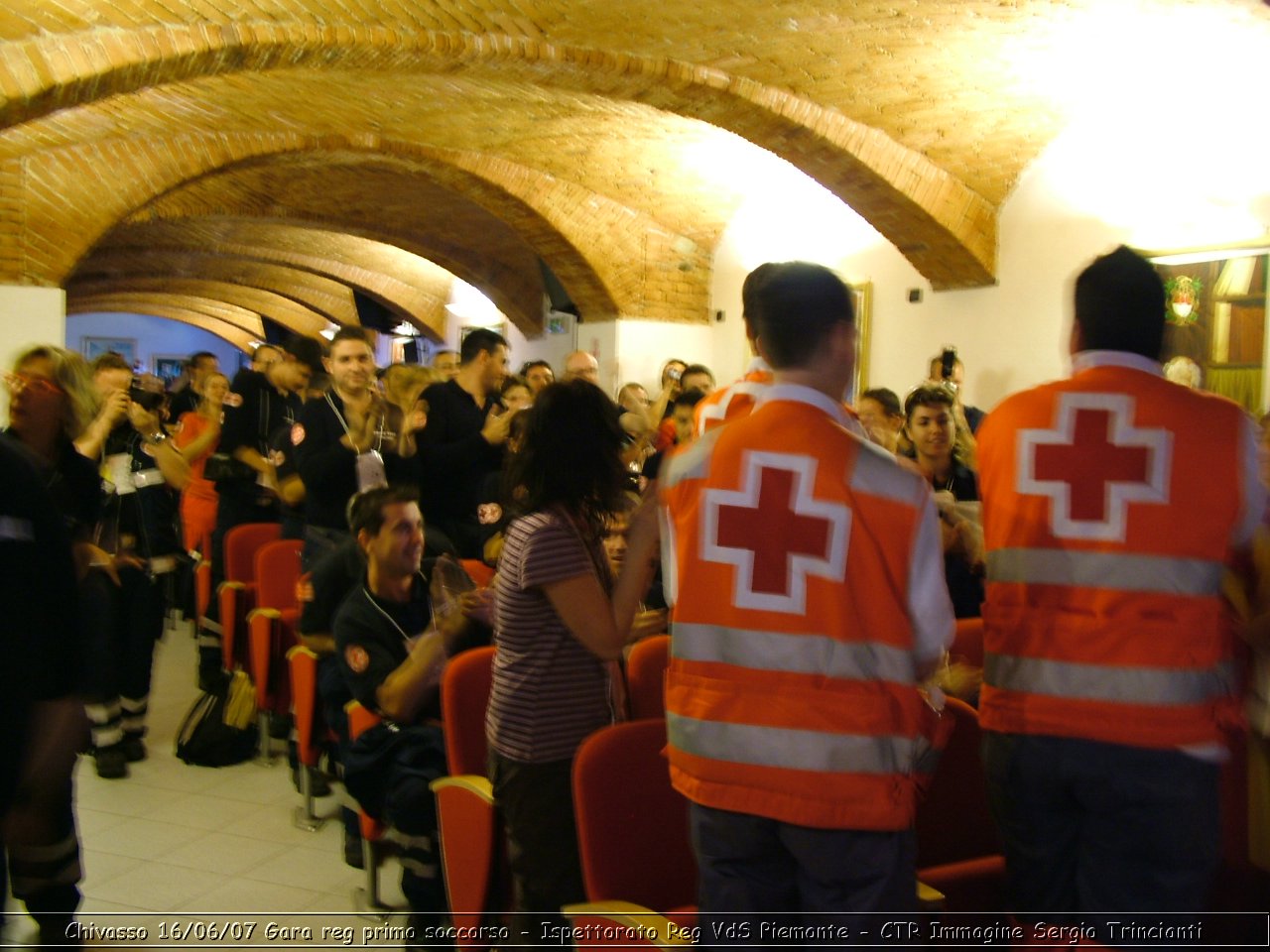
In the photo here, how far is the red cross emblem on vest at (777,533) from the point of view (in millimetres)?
1602

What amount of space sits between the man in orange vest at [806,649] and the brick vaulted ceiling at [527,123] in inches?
189

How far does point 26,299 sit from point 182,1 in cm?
413

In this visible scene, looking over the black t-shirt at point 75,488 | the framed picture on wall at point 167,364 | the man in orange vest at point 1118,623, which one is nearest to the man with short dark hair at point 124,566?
the black t-shirt at point 75,488

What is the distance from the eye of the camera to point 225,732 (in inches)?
190

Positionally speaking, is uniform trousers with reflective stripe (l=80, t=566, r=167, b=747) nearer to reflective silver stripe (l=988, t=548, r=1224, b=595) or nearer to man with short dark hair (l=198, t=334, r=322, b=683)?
man with short dark hair (l=198, t=334, r=322, b=683)

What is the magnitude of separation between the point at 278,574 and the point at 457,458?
87 centimetres

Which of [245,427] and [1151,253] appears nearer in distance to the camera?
[245,427]

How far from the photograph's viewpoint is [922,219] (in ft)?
25.8

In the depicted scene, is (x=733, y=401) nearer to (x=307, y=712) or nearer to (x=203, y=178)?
(x=307, y=712)

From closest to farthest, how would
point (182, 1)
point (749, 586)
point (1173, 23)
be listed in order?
point (749, 586) → point (182, 1) → point (1173, 23)

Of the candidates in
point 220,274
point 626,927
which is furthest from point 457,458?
point 220,274

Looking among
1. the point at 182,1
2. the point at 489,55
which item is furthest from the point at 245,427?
the point at 489,55

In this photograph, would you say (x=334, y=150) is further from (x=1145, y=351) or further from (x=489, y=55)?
(x=1145, y=351)

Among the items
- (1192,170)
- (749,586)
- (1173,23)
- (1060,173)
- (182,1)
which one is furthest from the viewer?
(1060,173)
